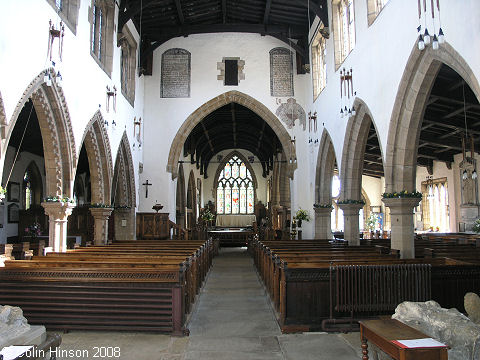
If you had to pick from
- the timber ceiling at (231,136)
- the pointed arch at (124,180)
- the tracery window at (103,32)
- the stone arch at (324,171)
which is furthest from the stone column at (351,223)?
the timber ceiling at (231,136)

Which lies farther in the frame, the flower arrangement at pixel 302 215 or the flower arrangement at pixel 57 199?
the flower arrangement at pixel 302 215

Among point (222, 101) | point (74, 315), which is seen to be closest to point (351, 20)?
point (222, 101)

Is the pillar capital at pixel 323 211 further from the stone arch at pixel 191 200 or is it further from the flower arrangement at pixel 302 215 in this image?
the stone arch at pixel 191 200

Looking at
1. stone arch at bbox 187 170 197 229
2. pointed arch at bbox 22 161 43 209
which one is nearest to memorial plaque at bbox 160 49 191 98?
pointed arch at bbox 22 161 43 209

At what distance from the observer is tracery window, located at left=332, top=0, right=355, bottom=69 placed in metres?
10.5

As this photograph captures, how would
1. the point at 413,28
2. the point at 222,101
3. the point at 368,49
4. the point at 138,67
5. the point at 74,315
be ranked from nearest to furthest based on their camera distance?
the point at 74,315
the point at 413,28
the point at 368,49
the point at 138,67
the point at 222,101

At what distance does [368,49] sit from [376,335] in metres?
7.10

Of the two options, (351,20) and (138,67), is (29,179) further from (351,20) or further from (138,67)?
(351,20)

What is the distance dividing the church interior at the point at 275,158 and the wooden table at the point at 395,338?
1cm

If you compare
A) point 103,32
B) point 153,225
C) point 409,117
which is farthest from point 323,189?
point 103,32

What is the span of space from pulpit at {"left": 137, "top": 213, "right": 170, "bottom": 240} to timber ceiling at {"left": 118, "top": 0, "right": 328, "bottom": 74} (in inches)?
197

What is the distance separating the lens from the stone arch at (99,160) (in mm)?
10609

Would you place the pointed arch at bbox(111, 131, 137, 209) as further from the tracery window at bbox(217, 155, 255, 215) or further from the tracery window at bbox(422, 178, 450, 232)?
the tracery window at bbox(217, 155, 255, 215)

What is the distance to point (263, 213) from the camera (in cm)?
Result: 2881
